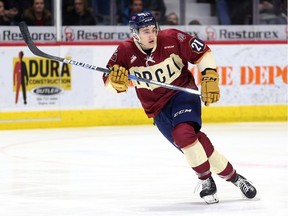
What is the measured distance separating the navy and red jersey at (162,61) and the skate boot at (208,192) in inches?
18.9

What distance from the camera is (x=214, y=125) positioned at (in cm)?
977

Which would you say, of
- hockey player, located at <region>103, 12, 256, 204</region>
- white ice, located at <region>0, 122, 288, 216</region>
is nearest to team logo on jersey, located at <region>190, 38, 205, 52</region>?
hockey player, located at <region>103, 12, 256, 204</region>

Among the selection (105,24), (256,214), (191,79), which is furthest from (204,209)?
(105,24)

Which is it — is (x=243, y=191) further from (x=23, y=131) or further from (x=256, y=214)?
(x=23, y=131)

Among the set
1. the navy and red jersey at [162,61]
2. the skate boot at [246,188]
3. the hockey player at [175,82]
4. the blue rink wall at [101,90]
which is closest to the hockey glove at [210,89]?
the hockey player at [175,82]

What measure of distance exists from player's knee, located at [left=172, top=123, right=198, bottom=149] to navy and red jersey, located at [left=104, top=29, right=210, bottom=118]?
0.24 metres

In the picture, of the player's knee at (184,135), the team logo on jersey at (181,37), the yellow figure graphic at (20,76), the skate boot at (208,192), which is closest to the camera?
the player's knee at (184,135)

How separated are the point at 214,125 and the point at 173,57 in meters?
4.43

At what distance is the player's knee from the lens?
516 centimetres

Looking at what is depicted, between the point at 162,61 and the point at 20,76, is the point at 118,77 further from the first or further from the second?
the point at 20,76

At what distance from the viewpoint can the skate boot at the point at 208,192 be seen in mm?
5266

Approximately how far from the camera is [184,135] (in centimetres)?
516

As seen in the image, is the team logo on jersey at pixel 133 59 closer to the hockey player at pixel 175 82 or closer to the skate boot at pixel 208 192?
the hockey player at pixel 175 82

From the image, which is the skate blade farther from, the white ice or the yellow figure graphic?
the yellow figure graphic
